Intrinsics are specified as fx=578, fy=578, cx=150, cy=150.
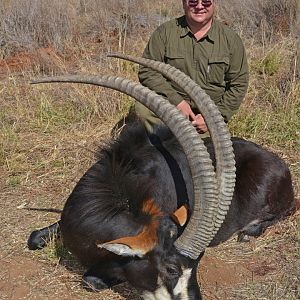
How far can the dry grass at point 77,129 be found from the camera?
4.33 m

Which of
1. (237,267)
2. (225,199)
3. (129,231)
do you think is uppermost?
(225,199)

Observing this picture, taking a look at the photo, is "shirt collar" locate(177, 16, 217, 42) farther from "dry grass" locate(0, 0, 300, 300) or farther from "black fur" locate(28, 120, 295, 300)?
"dry grass" locate(0, 0, 300, 300)

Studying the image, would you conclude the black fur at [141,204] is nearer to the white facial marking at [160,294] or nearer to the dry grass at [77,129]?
the white facial marking at [160,294]

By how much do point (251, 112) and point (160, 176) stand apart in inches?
120

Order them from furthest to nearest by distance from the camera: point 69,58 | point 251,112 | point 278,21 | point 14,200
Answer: point 278,21, point 69,58, point 251,112, point 14,200

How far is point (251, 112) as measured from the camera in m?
7.16

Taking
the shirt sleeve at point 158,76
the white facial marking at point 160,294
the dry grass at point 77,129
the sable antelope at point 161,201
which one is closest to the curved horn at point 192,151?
the sable antelope at point 161,201

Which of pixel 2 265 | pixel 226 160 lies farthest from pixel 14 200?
pixel 226 160

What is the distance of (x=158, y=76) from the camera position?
5750mm

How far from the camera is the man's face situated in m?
5.46

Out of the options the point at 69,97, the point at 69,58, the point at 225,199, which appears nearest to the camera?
the point at 225,199

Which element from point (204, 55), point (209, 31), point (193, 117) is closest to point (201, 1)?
point (209, 31)

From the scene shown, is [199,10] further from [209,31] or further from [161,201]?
[161,201]

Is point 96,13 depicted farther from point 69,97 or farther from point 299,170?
point 299,170
